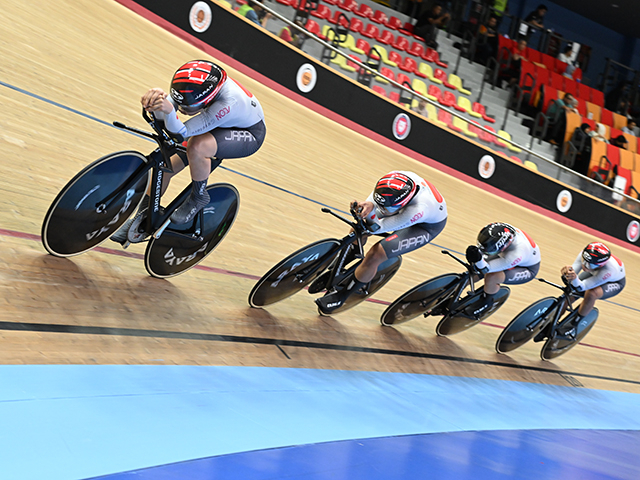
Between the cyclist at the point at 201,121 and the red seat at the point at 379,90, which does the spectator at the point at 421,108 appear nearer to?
the red seat at the point at 379,90

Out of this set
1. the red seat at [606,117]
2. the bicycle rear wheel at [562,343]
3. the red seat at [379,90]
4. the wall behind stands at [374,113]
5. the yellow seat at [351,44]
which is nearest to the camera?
the bicycle rear wheel at [562,343]

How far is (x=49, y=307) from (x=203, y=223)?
3.26 ft

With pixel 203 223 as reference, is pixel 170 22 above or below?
above

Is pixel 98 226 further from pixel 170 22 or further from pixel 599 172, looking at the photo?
pixel 599 172

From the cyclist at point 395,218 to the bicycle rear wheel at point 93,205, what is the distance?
1.35 metres

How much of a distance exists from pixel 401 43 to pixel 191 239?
10763 mm

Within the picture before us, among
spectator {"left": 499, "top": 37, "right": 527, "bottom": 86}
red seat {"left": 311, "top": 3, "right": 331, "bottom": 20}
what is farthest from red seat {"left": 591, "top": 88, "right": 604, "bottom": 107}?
red seat {"left": 311, "top": 3, "right": 331, "bottom": 20}

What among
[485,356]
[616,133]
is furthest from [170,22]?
[616,133]

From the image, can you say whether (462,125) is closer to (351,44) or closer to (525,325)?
(351,44)

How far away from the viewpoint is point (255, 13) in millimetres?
8094

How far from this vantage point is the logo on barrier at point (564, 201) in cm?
1092

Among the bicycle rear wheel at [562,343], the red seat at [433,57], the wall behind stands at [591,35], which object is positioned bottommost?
the bicycle rear wheel at [562,343]

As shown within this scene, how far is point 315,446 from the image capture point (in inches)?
99.3

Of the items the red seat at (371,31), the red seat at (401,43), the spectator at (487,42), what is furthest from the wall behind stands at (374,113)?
the spectator at (487,42)
